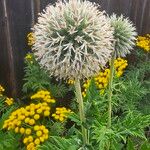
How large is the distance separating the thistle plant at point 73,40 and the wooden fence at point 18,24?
185cm

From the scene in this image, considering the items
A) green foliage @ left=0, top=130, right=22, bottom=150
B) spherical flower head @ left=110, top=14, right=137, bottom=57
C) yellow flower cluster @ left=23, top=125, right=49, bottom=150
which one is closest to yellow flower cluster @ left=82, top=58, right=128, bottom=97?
yellow flower cluster @ left=23, top=125, right=49, bottom=150

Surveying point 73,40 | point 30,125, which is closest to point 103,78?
point 30,125

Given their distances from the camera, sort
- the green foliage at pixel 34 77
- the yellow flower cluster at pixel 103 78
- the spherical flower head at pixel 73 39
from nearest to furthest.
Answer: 1. the spherical flower head at pixel 73 39
2. the yellow flower cluster at pixel 103 78
3. the green foliage at pixel 34 77

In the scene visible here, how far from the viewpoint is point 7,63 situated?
431 centimetres

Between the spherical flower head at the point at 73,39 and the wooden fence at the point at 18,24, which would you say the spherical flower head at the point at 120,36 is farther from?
the wooden fence at the point at 18,24

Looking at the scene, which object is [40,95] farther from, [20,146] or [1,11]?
[1,11]

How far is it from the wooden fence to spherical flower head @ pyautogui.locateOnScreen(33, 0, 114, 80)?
1.85 meters

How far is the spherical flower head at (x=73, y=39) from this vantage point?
2221mm

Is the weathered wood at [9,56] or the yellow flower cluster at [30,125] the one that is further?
the weathered wood at [9,56]

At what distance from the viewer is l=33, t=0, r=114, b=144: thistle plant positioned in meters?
2.22

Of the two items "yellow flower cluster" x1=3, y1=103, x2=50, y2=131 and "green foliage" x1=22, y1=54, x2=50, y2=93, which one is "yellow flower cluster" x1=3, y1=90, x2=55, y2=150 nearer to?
"yellow flower cluster" x1=3, y1=103, x2=50, y2=131

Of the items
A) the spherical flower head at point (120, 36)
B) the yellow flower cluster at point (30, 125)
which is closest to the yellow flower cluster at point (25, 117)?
the yellow flower cluster at point (30, 125)

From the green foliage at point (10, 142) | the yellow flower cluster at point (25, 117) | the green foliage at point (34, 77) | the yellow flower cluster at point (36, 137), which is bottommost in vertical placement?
the green foliage at point (10, 142)

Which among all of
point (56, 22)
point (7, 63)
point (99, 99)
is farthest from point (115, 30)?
point (7, 63)
